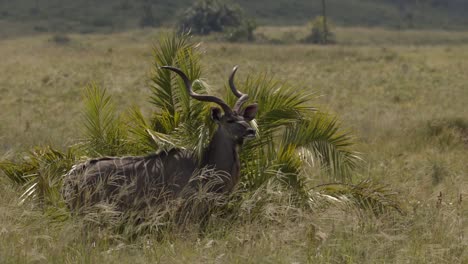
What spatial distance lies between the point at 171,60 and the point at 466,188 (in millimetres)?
4038

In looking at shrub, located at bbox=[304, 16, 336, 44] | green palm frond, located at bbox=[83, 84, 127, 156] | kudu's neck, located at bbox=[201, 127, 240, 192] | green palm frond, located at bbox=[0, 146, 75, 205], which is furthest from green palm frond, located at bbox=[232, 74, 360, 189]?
shrub, located at bbox=[304, 16, 336, 44]

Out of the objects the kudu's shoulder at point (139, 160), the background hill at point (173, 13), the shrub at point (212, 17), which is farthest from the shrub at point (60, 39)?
the kudu's shoulder at point (139, 160)

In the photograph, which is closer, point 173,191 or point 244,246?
point 244,246

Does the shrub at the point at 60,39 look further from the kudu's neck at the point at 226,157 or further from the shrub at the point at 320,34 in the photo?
the kudu's neck at the point at 226,157

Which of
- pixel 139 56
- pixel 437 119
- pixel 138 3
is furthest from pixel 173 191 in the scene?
pixel 138 3

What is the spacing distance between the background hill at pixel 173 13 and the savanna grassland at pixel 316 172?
103 feet

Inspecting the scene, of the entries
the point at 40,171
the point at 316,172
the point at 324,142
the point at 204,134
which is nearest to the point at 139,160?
the point at 204,134

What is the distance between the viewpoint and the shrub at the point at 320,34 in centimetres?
6035

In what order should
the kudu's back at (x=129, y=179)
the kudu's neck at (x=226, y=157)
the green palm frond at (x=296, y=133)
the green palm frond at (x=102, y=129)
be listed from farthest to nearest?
the green palm frond at (x=102, y=129)
the green palm frond at (x=296, y=133)
the kudu's neck at (x=226, y=157)
the kudu's back at (x=129, y=179)

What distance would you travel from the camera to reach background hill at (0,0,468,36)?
232ft

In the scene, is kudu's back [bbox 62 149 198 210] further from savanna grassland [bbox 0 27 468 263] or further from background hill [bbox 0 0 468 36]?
background hill [bbox 0 0 468 36]

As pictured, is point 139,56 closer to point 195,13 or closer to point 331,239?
point 195,13

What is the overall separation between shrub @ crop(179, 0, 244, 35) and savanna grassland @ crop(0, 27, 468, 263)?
23751 millimetres

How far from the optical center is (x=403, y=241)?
6.90 metres
